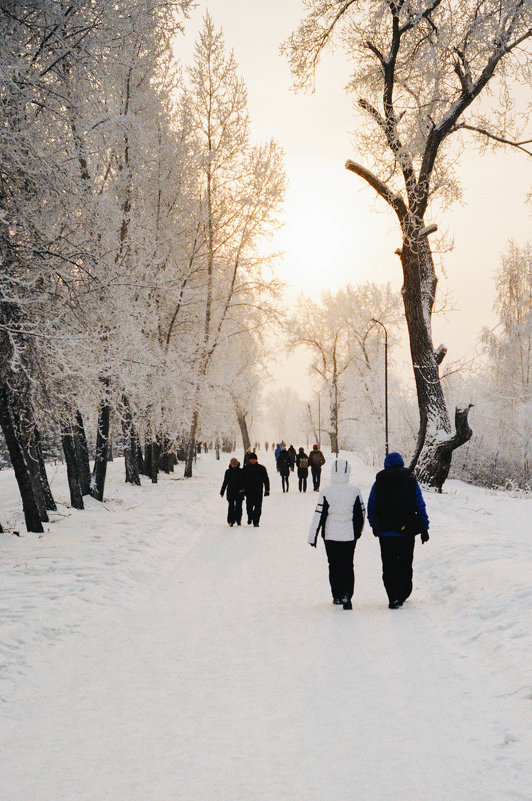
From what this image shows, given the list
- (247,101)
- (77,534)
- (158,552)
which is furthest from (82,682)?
(247,101)

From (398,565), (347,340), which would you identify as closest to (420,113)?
(398,565)

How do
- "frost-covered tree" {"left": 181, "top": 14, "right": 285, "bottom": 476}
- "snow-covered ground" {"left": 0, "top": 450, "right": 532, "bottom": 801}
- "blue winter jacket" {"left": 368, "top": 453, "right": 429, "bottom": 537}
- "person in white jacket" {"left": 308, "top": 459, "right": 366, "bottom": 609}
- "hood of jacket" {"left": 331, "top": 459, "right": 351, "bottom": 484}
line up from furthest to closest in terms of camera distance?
"frost-covered tree" {"left": 181, "top": 14, "right": 285, "bottom": 476} < "hood of jacket" {"left": 331, "top": 459, "right": 351, "bottom": 484} < "blue winter jacket" {"left": 368, "top": 453, "right": 429, "bottom": 537} < "person in white jacket" {"left": 308, "top": 459, "right": 366, "bottom": 609} < "snow-covered ground" {"left": 0, "top": 450, "right": 532, "bottom": 801}

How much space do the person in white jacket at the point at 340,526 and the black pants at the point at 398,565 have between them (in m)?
0.40

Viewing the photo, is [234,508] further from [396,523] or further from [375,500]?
[396,523]

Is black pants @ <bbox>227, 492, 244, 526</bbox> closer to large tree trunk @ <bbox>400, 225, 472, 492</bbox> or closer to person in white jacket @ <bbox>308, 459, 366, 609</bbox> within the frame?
large tree trunk @ <bbox>400, 225, 472, 492</bbox>

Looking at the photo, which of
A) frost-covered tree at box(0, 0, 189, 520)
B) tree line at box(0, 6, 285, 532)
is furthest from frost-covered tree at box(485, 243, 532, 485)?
frost-covered tree at box(0, 0, 189, 520)

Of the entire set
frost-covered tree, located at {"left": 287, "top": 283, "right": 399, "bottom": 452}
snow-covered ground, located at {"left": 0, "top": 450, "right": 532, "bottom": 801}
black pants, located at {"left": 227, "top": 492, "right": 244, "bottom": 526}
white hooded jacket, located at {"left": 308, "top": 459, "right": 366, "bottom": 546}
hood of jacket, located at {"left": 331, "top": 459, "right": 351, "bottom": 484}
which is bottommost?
snow-covered ground, located at {"left": 0, "top": 450, "right": 532, "bottom": 801}

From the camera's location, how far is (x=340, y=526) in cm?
862

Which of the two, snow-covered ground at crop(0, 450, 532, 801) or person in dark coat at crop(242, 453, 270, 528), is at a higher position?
person in dark coat at crop(242, 453, 270, 528)

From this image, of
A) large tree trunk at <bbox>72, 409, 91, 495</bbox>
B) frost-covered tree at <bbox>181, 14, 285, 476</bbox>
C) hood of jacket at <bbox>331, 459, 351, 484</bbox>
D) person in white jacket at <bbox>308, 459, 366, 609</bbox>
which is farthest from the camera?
frost-covered tree at <bbox>181, 14, 285, 476</bbox>

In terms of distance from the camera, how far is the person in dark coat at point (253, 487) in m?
16.8

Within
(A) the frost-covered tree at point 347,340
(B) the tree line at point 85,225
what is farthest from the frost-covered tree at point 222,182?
(A) the frost-covered tree at point 347,340

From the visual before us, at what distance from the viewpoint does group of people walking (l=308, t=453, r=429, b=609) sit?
8297 millimetres

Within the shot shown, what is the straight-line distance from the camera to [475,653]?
243 inches
